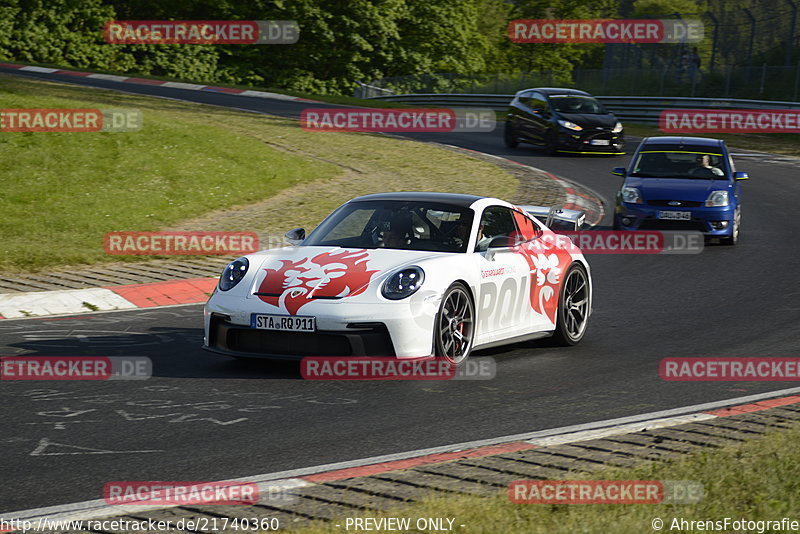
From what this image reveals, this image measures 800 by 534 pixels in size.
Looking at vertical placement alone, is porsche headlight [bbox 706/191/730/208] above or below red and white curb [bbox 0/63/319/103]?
below

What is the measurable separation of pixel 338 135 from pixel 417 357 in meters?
19.8

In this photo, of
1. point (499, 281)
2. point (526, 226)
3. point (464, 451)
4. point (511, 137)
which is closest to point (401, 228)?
point (499, 281)

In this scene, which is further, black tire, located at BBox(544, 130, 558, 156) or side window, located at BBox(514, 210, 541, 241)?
black tire, located at BBox(544, 130, 558, 156)

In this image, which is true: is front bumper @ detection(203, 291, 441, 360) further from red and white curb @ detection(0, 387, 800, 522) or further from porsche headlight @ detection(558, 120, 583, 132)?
porsche headlight @ detection(558, 120, 583, 132)

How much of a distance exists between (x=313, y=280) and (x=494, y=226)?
1935mm

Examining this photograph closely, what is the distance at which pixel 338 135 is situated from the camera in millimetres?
27500

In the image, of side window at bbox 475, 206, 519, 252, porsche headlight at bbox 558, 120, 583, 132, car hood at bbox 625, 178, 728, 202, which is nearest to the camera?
side window at bbox 475, 206, 519, 252

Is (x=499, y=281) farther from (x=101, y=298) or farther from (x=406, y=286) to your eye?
(x=101, y=298)

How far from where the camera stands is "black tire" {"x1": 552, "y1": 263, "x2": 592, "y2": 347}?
9.90 meters

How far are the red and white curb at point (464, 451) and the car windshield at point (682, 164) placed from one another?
9.63m

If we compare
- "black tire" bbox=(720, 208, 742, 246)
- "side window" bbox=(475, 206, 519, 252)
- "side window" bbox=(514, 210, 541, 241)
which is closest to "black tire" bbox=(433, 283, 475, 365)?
"side window" bbox=(475, 206, 519, 252)

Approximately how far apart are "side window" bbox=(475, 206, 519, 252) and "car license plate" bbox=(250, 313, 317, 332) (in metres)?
1.78

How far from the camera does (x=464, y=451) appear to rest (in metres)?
6.32

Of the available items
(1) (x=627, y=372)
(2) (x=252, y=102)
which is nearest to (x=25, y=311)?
(1) (x=627, y=372)
